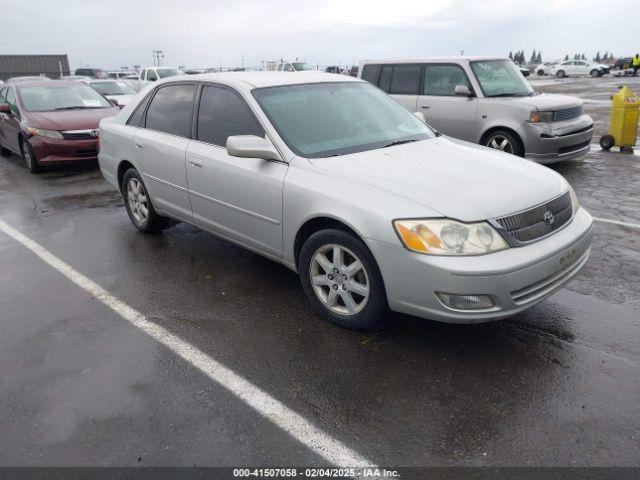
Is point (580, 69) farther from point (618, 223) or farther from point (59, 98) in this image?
point (618, 223)

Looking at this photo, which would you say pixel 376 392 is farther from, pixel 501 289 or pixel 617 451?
pixel 617 451

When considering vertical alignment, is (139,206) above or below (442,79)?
below

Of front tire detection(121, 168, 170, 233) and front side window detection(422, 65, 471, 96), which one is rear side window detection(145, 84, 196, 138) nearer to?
front tire detection(121, 168, 170, 233)

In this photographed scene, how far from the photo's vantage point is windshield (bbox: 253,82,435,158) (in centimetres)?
402

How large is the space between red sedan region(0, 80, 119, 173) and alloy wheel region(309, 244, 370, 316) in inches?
276

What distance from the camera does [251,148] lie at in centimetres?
380

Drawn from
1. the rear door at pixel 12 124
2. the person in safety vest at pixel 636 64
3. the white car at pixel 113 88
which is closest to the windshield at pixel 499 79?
the rear door at pixel 12 124

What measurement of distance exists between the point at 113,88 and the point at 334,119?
15.1 metres

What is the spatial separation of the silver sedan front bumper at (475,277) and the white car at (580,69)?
166 feet

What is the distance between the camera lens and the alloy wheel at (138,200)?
5.62 metres

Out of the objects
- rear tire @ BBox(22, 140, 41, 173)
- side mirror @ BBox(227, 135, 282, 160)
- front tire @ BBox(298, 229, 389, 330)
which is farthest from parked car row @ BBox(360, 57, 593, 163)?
rear tire @ BBox(22, 140, 41, 173)

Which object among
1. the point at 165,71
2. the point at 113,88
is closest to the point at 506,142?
the point at 113,88

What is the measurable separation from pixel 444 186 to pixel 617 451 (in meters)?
1.69

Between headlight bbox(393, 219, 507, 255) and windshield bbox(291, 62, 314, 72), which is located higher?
windshield bbox(291, 62, 314, 72)
